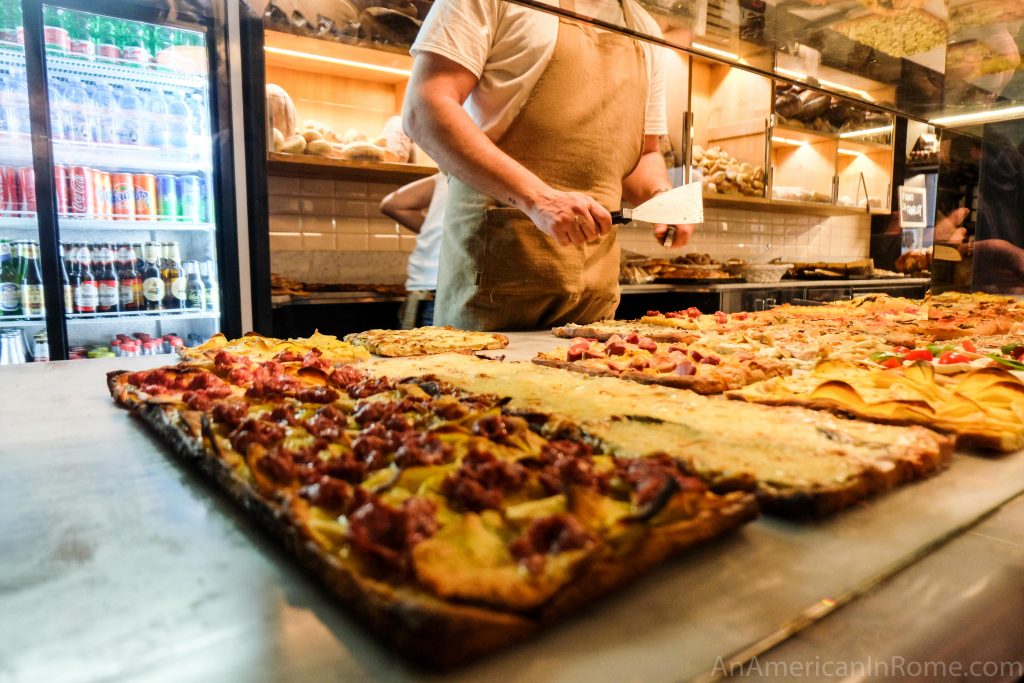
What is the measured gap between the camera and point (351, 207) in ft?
15.5

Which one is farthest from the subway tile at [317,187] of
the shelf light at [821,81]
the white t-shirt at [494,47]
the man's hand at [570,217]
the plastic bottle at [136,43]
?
the shelf light at [821,81]

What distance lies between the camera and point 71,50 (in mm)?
3525

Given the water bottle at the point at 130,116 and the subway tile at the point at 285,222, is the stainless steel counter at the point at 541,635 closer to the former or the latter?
the water bottle at the point at 130,116

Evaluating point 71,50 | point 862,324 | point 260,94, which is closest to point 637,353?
point 862,324

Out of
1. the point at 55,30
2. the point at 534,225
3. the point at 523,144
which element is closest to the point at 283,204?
the point at 55,30

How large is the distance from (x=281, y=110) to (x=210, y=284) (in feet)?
3.44

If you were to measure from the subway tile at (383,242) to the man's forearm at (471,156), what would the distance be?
2501 mm

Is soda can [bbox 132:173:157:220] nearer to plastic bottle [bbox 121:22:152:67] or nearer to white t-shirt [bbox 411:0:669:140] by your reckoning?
plastic bottle [bbox 121:22:152:67]

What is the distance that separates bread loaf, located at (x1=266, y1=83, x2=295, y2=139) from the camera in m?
3.95

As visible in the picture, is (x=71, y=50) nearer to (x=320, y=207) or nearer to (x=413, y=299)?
(x=320, y=207)

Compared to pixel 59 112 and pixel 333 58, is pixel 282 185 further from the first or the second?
pixel 59 112

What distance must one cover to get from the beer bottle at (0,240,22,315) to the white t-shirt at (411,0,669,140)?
2487mm

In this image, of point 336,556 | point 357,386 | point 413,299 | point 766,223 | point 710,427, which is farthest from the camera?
point 766,223

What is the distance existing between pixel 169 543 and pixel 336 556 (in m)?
0.21
